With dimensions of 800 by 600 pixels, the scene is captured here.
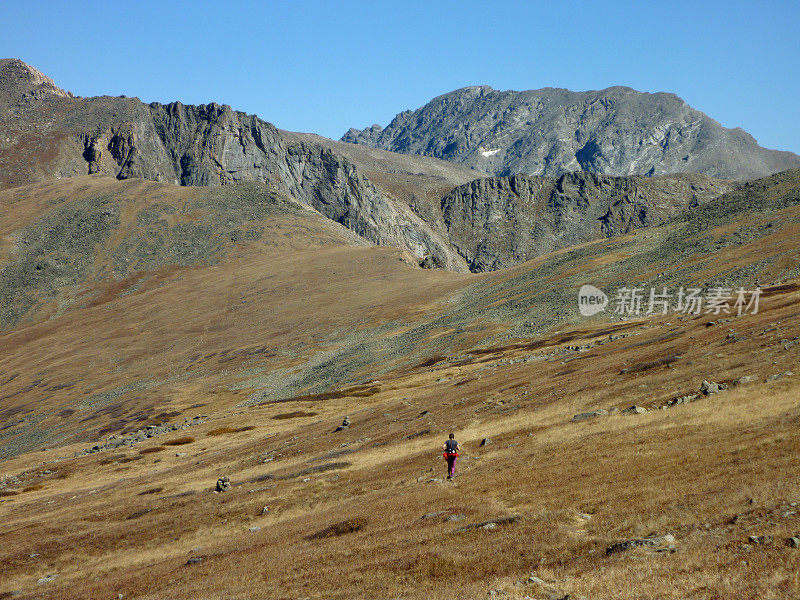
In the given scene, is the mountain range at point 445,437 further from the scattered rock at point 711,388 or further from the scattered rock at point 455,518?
the scattered rock at point 455,518

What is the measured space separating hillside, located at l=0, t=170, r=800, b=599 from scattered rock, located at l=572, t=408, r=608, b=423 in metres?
0.46

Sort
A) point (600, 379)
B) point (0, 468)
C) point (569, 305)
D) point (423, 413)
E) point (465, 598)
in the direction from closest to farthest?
point (465, 598) → point (600, 379) → point (423, 413) → point (0, 468) → point (569, 305)

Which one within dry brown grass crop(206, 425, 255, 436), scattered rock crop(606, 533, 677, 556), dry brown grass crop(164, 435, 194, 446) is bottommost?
dry brown grass crop(164, 435, 194, 446)

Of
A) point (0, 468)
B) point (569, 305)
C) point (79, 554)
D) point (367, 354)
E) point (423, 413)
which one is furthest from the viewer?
point (367, 354)

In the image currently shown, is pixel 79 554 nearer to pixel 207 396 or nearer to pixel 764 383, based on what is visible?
pixel 764 383

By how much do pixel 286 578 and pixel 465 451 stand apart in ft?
58.4

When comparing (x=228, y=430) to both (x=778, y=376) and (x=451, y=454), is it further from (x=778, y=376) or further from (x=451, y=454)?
(x=778, y=376)

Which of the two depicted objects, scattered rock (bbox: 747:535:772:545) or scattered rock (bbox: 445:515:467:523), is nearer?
scattered rock (bbox: 747:535:772:545)

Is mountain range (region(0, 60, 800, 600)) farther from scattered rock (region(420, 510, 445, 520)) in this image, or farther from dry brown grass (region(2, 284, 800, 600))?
scattered rock (region(420, 510, 445, 520))

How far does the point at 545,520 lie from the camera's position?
23.2m

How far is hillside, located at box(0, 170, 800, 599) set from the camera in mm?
20312

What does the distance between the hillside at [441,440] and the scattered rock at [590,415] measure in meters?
0.46

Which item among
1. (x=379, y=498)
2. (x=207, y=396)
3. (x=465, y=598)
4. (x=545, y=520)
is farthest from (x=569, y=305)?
(x=465, y=598)

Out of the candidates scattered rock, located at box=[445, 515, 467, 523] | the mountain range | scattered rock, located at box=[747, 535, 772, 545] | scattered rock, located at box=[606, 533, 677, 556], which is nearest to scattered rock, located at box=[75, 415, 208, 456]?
the mountain range
